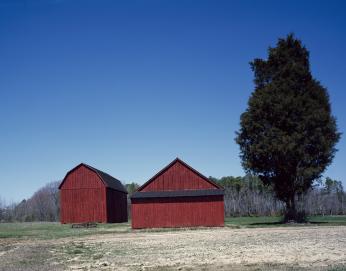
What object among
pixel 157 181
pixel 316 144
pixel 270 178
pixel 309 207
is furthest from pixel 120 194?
pixel 309 207

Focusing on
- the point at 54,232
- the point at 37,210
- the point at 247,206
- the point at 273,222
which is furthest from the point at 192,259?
the point at 37,210

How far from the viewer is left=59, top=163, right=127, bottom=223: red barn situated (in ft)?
193

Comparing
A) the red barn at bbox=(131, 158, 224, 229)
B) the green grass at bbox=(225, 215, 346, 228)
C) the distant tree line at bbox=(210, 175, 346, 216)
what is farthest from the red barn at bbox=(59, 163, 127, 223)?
the distant tree line at bbox=(210, 175, 346, 216)

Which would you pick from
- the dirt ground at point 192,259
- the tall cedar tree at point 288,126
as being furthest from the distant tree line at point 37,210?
the dirt ground at point 192,259

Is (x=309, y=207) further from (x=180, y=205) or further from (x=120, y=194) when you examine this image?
(x=180, y=205)

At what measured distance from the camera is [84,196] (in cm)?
5916

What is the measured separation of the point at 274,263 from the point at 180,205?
30.9 metres

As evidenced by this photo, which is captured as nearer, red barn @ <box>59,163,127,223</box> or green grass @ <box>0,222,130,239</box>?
green grass @ <box>0,222,130,239</box>

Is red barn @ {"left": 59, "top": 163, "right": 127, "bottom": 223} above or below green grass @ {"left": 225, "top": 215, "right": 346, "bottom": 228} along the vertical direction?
above

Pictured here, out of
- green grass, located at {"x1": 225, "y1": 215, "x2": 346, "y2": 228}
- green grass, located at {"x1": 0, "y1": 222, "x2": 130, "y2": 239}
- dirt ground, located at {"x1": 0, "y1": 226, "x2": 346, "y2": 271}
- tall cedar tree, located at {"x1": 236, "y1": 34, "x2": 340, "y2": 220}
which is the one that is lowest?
green grass, located at {"x1": 225, "y1": 215, "x2": 346, "y2": 228}

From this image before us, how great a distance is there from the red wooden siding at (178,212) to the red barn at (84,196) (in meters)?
14.6

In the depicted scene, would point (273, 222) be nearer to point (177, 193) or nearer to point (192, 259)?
point (177, 193)

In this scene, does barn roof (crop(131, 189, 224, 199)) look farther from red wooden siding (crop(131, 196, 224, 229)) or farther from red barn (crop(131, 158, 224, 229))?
red wooden siding (crop(131, 196, 224, 229))

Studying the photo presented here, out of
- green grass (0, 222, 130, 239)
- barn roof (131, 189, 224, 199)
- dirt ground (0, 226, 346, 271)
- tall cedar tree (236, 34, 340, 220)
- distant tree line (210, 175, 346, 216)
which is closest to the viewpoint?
dirt ground (0, 226, 346, 271)
